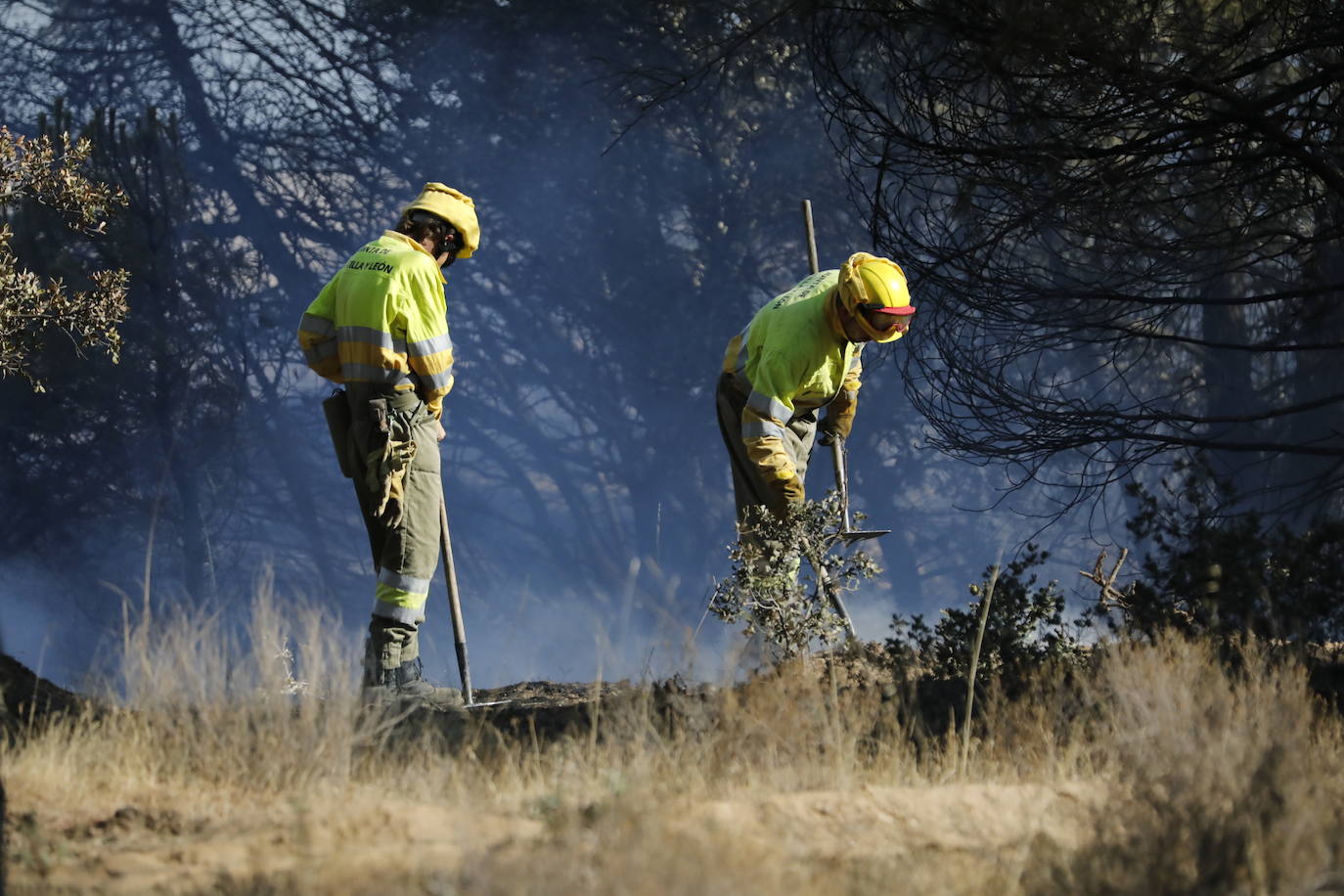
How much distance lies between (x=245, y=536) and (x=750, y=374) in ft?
48.9

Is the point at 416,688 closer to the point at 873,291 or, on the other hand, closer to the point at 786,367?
the point at 786,367

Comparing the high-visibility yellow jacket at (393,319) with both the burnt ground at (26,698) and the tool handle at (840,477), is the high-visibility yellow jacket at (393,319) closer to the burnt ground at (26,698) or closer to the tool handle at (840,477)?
the burnt ground at (26,698)

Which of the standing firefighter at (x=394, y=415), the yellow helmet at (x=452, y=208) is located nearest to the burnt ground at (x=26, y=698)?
the standing firefighter at (x=394, y=415)

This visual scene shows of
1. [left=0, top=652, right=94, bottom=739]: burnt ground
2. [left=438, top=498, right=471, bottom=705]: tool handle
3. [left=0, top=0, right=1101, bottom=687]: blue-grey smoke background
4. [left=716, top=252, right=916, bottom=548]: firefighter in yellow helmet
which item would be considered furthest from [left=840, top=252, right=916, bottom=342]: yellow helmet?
[left=0, top=0, right=1101, bottom=687]: blue-grey smoke background

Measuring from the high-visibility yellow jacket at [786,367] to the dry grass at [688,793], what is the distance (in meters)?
1.31

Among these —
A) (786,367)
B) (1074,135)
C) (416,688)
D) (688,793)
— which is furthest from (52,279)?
(1074,135)

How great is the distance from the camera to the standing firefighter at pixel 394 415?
5934 millimetres

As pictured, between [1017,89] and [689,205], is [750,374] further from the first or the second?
[689,205]

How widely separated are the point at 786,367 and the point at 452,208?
1637mm

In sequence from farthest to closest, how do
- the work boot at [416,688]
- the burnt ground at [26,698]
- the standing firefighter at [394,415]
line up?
the standing firefighter at [394,415] → the work boot at [416,688] → the burnt ground at [26,698]

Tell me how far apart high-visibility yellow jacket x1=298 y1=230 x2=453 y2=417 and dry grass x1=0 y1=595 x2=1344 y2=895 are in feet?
5.03

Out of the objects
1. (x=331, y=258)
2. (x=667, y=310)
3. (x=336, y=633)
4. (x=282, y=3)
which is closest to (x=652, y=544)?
(x=667, y=310)

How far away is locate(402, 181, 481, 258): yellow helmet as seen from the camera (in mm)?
6270

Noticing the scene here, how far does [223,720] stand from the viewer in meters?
4.43
